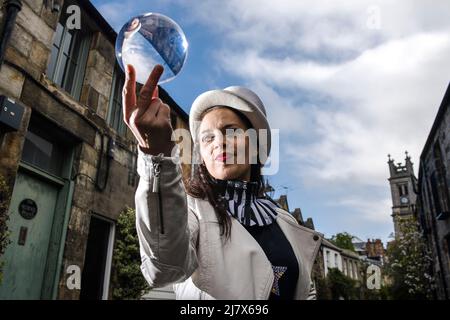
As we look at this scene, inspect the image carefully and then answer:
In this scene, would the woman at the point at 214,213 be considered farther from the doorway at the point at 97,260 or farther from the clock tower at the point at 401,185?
the clock tower at the point at 401,185

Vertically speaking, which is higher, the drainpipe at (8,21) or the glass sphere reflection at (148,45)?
the drainpipe at (8,21)

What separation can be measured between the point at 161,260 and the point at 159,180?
25 centimetres

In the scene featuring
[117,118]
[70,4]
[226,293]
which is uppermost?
[70,4]

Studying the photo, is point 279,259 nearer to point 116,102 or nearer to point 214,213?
point 214,213

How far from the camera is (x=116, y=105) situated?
7.84 meters

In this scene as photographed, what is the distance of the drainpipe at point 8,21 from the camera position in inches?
177

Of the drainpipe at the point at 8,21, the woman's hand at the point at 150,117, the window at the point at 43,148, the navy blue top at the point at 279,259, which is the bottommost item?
the navy blue top at the point at 279,259

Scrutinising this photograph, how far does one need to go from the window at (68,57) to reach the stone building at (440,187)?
31.7ft

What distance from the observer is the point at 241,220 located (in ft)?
4.70

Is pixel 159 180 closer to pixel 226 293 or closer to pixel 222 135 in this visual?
pixel 226 293

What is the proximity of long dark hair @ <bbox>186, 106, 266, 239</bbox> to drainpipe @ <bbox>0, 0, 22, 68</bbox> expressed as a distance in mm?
4280

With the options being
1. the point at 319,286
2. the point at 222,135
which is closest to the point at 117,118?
the point at 222,135

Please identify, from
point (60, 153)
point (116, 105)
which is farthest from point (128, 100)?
point (116, 105)

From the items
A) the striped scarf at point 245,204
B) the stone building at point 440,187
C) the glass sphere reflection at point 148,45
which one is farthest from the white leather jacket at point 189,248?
the stone building at point 440,187
